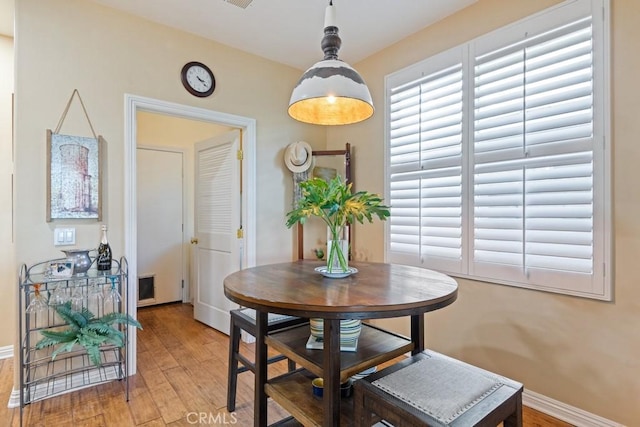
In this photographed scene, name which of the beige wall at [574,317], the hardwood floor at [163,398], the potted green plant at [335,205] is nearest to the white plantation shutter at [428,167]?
the beige wall at [574,317]

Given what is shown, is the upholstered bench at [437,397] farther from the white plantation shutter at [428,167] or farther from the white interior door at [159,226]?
the white interior door at [159,226]

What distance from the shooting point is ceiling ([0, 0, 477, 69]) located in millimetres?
2352

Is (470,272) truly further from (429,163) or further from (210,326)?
(210,326)

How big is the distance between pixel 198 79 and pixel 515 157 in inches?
98.7

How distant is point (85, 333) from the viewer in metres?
2.03

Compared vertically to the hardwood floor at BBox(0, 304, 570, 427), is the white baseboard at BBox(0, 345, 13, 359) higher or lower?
higher

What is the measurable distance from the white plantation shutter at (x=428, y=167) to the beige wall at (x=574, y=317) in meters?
0.27

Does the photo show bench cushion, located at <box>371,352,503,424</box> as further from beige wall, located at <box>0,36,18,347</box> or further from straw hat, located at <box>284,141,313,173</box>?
beige wall, located at <box>0,36,18,347</box>

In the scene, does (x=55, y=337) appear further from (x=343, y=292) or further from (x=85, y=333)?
(x=343, y=292)

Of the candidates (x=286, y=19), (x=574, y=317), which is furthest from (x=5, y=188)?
(x=574, y=317)

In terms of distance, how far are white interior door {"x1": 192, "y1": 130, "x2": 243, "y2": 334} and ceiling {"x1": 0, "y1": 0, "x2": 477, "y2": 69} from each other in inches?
34.4

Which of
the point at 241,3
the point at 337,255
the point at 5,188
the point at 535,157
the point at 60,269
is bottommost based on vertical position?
the point at 60,269

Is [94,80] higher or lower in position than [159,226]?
higher

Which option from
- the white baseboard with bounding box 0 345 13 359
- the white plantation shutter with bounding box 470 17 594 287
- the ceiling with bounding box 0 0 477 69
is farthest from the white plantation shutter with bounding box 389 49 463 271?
the white baseboard with bounding box 0 345 13 359
